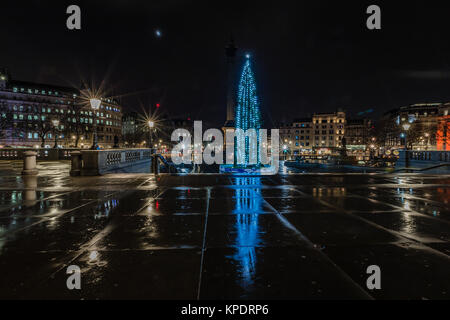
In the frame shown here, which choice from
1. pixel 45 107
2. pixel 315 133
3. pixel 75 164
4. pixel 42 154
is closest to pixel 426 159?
pixel 75 164

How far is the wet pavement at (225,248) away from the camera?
9.59ft

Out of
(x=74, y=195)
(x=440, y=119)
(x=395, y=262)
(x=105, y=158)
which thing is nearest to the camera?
(x=395, y=262)

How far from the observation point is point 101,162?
15805 mm

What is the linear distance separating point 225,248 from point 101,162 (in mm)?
14068

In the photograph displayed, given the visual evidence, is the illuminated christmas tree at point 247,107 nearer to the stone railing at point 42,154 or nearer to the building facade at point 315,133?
the stone railing at point 42,154

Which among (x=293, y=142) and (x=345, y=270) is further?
(x=293, y=142)

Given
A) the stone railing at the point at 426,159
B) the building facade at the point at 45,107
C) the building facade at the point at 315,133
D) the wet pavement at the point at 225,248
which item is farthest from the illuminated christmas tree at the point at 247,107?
the building facade at the point at 315,133

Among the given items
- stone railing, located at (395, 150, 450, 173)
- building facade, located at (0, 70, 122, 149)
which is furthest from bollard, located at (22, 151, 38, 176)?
building facade, located at (0, 70, 122, 149)

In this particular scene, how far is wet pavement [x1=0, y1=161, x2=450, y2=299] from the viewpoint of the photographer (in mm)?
2922

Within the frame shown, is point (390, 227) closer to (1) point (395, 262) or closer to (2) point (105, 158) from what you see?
(1) point (395, 262)

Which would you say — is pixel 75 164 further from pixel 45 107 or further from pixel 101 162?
pixel 45 107
